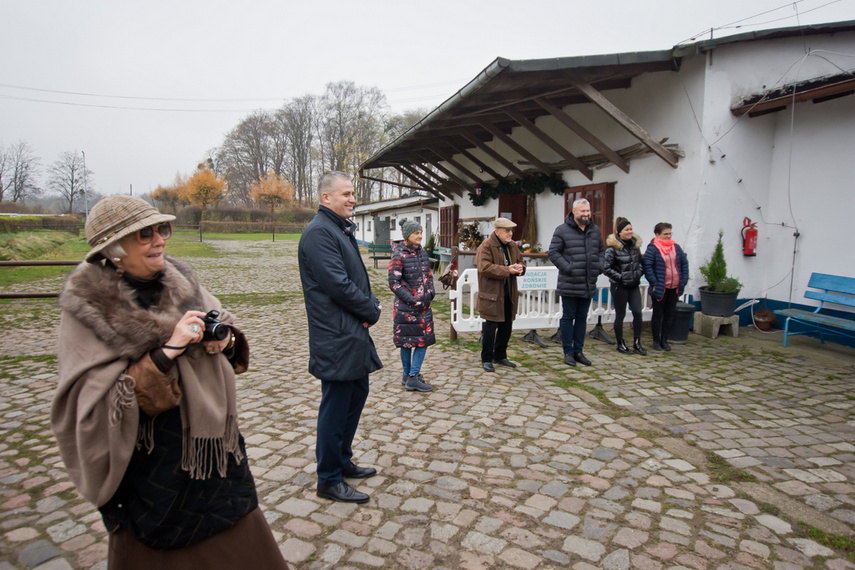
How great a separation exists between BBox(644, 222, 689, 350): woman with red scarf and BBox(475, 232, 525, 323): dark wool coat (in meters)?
2.29

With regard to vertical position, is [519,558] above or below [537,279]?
below

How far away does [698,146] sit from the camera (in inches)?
305

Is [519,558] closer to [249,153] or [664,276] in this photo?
[664,276]

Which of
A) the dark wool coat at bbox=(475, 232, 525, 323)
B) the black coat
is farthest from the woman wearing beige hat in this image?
the dark wool coat at bbox=(475, 232, 525, 323)

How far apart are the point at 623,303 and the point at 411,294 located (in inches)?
132

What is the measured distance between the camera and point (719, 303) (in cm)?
774

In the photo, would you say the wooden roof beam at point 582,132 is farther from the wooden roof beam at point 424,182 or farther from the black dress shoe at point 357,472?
the wooden roof beam at point 424,182

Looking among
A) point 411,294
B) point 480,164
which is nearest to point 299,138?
point 480,164

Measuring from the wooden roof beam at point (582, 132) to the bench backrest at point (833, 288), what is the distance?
3460 mm

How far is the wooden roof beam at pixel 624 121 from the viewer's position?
24.3 ft

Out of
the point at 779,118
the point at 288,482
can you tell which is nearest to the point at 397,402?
the point at 288,482

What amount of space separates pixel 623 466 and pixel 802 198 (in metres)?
6.59

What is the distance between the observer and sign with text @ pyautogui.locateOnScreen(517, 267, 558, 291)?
751 cm

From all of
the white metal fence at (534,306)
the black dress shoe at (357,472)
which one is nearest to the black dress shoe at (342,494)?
the black dress shoe at (357,472)
